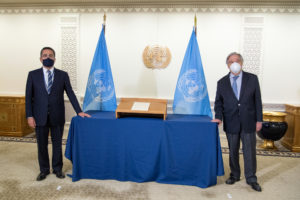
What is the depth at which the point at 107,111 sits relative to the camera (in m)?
3.11

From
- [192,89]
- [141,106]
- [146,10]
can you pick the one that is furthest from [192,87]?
→ [146,10]

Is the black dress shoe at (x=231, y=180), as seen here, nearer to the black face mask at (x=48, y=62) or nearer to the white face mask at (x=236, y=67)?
the white face mask at (x=236, y=67)

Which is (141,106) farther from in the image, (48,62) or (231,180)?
(231,180)

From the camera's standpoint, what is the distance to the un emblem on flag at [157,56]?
15.5 feet

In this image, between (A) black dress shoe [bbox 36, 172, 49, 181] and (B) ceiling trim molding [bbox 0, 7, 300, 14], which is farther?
(B) ceiling trim molding [bbox 0, 7, 300, 14]

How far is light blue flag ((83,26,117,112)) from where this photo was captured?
3047 mm

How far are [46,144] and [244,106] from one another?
2384 millimetres

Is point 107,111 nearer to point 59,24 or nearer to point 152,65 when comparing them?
point 152,65

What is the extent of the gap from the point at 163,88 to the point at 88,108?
83.0 inches

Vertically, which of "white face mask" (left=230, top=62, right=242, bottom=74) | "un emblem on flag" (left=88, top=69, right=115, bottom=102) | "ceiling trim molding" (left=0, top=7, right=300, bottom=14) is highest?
"ceiling trim molding" (left=0, top=7, right=300, bottom=14)

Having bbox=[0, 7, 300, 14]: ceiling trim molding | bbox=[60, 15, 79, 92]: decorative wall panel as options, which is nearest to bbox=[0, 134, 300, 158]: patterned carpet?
bbox=[60, 15, 79, 92]: decorative wall panel

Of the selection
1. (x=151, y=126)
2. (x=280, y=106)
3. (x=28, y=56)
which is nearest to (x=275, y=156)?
(x=280, y=106)

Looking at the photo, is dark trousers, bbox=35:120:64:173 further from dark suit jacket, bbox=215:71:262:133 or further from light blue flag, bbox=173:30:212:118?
dark suit jacket, bbox=215:71:262:133

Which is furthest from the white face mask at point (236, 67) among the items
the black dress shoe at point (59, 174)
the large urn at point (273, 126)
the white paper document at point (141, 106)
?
the black dress shoe at point (59, 174)
